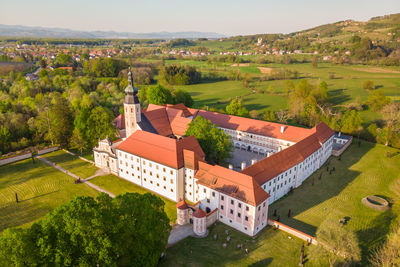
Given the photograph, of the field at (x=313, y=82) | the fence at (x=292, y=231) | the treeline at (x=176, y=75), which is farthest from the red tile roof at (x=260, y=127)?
the treeline at (x=176, y=75)

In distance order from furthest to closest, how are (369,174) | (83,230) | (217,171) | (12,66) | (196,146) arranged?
1. (12,66)
2. (369,174)
3. (196,146)
4. (217,171)
5. (83,230)

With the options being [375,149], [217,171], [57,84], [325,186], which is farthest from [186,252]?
[57,84]

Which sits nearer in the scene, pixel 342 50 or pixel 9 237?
pixel 9 237

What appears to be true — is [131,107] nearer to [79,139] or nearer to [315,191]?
[79,139]

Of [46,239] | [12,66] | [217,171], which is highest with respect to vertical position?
[12,66]

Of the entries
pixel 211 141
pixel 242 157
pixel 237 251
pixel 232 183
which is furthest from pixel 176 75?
pixel 237 251

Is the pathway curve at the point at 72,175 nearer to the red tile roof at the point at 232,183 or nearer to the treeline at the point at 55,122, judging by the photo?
the treeline at the point at 55,122

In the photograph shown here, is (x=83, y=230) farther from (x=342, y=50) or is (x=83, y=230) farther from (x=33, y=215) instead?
(x=342, y=50)
